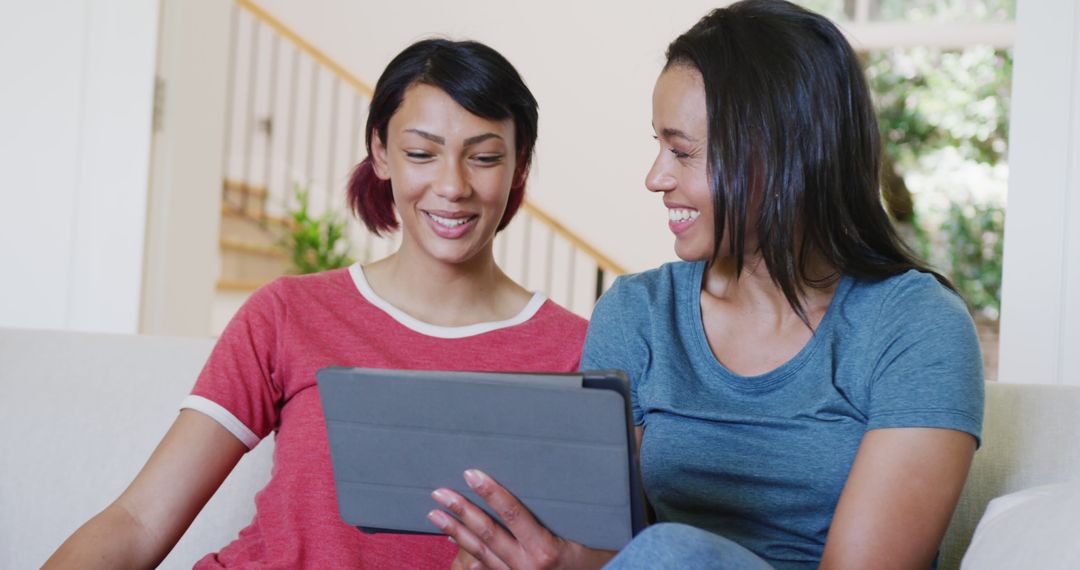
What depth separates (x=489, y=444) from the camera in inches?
43.1

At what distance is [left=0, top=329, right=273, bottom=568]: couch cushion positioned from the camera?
176 cm

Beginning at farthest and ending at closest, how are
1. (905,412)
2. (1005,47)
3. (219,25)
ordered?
(1005,47), (219,25), (905,412)

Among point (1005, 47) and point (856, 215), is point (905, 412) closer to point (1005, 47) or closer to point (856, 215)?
point (856, 215)

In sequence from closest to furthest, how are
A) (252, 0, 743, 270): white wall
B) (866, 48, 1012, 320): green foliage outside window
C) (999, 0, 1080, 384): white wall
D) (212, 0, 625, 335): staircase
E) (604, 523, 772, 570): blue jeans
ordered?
(604, 523, 772, 570): blue jeans < (999, 0, 1080, 384): white wall < (212, 0, 625, 335): staircase < (252, 0, 743, 270): white wall < (866, 48, 1012, 320): green foliage outside window

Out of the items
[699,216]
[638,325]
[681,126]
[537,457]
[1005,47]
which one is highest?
[1005,47]

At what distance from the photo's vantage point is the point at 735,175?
130 cm

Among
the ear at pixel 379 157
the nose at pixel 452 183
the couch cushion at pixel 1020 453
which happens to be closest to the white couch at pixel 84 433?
the ear at pixel 379 157

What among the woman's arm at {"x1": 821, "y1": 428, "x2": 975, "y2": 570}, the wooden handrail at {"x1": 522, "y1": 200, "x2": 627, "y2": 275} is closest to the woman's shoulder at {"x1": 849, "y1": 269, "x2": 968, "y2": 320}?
the woman's arm at {"x1": 821, "y1": 428, "x2": 975, "y2": 570}

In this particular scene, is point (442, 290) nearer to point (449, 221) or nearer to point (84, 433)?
point (449, 221)

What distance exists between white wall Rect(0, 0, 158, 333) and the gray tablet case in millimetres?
1693

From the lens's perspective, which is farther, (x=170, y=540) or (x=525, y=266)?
(x=525, y=266)

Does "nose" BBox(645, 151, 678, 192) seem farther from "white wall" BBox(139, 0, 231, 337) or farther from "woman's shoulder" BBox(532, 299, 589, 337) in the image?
"white wall" BBox(139, 0, 231, 337)

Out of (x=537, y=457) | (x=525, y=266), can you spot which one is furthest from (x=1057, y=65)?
(x=525, y=266)

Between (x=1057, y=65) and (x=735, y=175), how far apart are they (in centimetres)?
113
